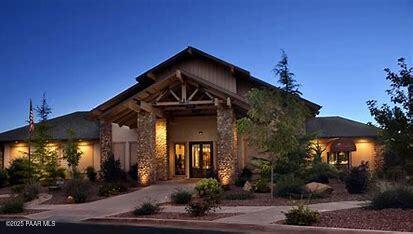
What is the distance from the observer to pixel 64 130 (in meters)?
36.1

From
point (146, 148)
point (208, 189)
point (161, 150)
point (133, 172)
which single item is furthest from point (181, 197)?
point (133, 172)

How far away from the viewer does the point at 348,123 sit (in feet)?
122

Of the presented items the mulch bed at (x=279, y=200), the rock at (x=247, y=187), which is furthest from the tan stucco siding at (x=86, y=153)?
the mulch bed at (x=279, y=200)

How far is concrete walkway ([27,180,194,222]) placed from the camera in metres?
16.6

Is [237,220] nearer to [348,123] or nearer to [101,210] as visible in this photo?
[101,210]

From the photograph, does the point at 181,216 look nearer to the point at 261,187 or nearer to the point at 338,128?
the point at 261,187

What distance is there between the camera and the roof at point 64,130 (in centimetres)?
3453

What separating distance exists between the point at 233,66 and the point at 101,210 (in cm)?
1326

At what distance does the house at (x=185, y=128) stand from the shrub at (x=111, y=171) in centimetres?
111

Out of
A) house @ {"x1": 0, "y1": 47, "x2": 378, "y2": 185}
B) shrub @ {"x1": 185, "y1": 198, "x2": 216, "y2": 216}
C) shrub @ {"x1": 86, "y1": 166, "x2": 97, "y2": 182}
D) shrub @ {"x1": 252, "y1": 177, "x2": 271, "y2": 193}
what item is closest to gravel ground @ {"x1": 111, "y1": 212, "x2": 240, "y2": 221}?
shrub @ {"x1": 185, "y1": 198, "x2": 216, "y2": 216}

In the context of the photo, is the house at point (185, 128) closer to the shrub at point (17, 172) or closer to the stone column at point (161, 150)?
the stone column at point (161, 150)

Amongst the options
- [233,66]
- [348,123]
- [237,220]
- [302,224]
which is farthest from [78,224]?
[348,123]

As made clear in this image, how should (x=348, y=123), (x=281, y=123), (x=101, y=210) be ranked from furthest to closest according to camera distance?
(x=348, y=123)
(x=281, y=123)
(x=101, y=210)

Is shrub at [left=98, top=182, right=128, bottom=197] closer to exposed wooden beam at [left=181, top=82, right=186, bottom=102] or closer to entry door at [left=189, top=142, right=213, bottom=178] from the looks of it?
exposed wooden beam at [left=181, top=82, right=186, bottom=102]
